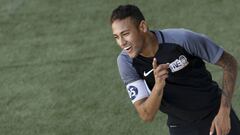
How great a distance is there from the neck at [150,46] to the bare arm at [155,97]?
27cm

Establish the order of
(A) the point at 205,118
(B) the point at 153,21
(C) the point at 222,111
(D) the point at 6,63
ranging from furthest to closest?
(B) the point at 153,21 → (D) the point at 6,63 → (A) the point at 205,118 → (C) the point at 222,111

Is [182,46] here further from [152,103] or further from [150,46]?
[152,103]

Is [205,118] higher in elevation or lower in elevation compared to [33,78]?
higher

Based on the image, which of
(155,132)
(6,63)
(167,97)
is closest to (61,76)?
(6,63)

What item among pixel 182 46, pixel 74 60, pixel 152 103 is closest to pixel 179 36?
pixel 182 46

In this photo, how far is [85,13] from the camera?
25.8 feet

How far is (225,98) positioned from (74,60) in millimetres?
3419

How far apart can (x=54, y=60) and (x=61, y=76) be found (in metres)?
0.41

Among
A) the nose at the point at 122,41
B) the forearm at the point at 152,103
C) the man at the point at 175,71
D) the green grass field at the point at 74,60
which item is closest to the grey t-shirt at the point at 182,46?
the man at the point at 175,71

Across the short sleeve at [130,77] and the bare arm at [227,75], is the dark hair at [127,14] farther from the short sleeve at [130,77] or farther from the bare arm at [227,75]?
the bare arm at [227,75]

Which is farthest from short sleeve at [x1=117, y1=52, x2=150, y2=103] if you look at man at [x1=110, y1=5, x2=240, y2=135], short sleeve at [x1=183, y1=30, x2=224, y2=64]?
short sleeve at [x1=183, y1=30, x2=224, y2=64]

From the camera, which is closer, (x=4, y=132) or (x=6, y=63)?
(x=4, y=132)

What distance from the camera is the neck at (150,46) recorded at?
3469mm

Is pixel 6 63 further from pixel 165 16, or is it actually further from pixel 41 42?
pixel 165 16
